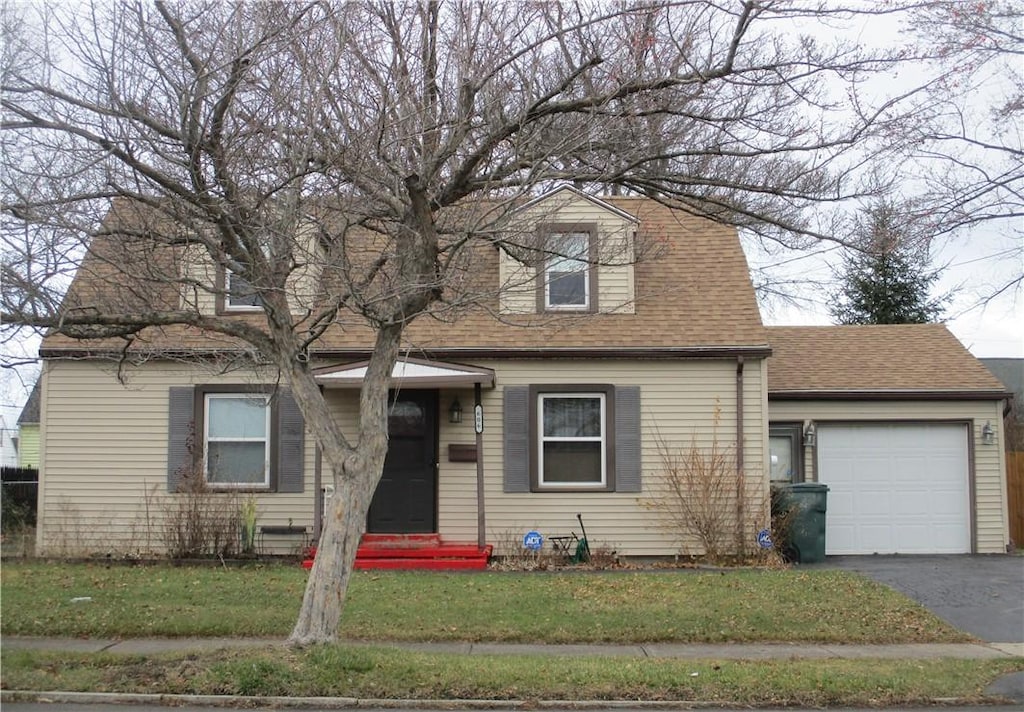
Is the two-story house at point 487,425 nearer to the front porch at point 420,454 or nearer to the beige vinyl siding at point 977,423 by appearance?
the front porch at point 420,454

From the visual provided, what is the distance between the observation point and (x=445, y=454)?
51.7 feet

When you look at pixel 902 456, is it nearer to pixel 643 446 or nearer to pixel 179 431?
pixel 643 446

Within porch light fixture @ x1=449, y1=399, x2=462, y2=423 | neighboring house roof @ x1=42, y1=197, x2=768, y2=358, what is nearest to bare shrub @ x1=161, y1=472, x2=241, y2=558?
neighboring house roof @ x1=42, y1=197, x2=768, y2=358

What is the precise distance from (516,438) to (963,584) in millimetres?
6649

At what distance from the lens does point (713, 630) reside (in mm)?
10688

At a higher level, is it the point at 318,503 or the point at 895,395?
the point at 895,395

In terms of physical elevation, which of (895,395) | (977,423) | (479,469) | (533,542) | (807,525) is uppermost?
(895,395)

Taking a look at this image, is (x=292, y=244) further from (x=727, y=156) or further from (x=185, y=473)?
(x=185, y=473)

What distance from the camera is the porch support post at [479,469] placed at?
49.5 ft

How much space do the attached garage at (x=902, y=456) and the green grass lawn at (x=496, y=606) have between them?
3334 millimetres

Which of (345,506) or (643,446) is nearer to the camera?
(345,506)

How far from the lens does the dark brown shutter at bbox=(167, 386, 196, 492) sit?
15.7 meters

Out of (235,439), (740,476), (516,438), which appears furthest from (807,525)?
(235,439)

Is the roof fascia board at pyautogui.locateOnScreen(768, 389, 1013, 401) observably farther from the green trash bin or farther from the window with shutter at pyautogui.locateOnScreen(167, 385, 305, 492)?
the window with shutter at pyautogui.locateOnScreen(167, 385, 305, 492)
